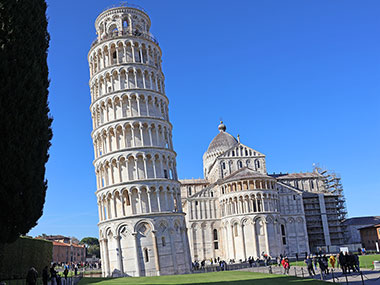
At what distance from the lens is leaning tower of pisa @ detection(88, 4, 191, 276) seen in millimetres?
39219

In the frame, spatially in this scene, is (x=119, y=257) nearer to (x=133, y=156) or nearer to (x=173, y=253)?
(x=173, y=253)

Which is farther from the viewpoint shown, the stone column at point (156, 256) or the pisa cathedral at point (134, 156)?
the pisa cathedral at point (134, 156)

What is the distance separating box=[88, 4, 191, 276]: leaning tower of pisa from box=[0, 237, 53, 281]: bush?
31.3 feet

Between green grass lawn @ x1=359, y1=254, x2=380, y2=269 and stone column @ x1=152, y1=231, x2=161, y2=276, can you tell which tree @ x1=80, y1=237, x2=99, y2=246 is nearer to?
stone column @ x1=152, y1=231, x2=161, y2=276

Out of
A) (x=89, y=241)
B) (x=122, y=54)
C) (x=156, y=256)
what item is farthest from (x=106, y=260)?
(x=89, y=241)

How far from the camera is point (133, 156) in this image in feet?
135

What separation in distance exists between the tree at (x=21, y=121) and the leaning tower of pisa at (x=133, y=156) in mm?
21643

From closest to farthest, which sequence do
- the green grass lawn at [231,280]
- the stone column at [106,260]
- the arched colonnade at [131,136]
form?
the green grass lawn at [231,280]
the stone column at [106,260]
the arched colonnade at [131,136]

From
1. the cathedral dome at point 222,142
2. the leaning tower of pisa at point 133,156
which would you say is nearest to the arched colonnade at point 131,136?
the leaning tower of pisa at point 133,156

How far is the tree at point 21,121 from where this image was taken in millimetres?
16350

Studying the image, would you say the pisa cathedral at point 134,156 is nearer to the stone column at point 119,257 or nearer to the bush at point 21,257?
the stone column at point 119,257

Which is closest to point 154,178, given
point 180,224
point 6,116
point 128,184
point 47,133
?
point 128,184

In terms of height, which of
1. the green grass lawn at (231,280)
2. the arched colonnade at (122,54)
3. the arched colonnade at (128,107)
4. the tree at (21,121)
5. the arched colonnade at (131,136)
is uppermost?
the arched colonnade at (122,54)

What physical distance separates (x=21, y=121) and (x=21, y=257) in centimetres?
1315
